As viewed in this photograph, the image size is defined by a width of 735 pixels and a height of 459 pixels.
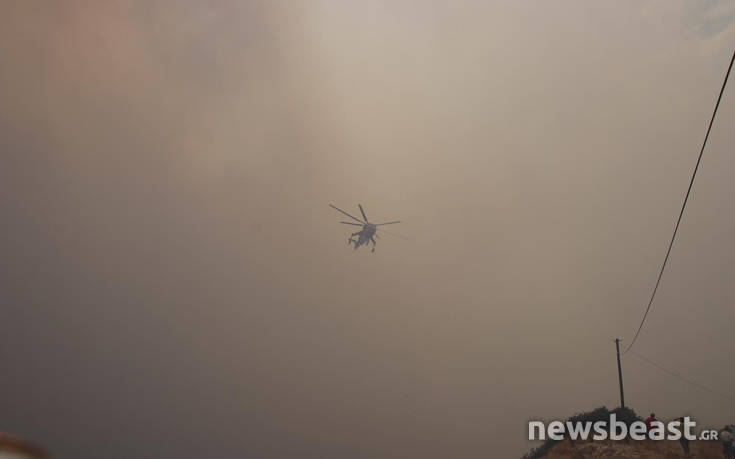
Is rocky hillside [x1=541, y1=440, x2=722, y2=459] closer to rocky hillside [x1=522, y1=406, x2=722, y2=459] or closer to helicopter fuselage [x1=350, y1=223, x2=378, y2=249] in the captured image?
rocky hillside [x1=522, y1=406, x2=722, y2=459]

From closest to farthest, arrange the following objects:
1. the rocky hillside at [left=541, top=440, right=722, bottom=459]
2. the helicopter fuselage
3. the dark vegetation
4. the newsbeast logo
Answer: the rocky hillside at [left=541, top=440, right=722, bottom=459] < the newsbeast logo < the dark vegetation < the helicopter fuselage

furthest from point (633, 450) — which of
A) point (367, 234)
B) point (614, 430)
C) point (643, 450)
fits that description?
point (367, 234)

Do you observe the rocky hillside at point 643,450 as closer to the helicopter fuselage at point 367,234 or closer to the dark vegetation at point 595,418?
the dark vegetation at point 595,418

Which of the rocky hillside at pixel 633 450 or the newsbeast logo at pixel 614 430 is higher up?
the newsbeast logo at pixel 614 430

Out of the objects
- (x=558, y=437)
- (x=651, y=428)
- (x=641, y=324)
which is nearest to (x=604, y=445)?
(x=651, y=428)

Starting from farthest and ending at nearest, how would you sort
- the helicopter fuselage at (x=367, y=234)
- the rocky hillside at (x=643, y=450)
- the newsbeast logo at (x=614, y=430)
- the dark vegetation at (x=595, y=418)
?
the helicopter fuselage at (x=367, y=234) → the dark vegetation at (x=595, y=418) → the newsbeast logo at (x=614, y=430) → the rocky hillside at (x=643, y=450)

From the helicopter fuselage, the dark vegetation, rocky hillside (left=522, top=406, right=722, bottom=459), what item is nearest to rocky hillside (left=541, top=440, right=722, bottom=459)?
rocky hillside (left=522, top=406, right=722, bottom=459)

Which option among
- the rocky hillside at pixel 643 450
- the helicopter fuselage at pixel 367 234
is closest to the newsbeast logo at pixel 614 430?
the rocky hillside at pixel 643 450

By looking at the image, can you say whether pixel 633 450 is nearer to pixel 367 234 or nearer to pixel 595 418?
pixel 595 418

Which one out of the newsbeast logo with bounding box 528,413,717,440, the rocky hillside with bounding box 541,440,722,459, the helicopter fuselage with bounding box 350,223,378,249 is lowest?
the rocky hillside with bounding box 541,440,722,459
